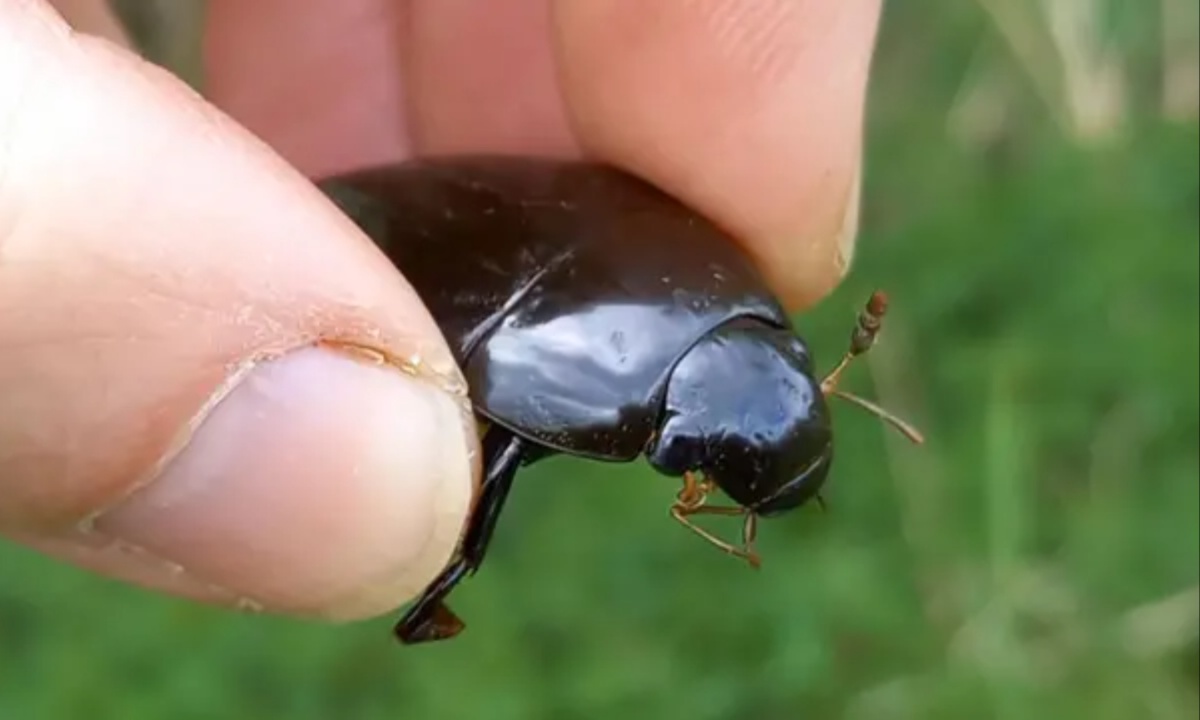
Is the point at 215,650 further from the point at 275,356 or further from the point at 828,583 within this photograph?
the point at 275,356

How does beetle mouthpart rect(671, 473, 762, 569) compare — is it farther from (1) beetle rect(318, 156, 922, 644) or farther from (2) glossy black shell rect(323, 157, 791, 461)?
(2) glossy black shell rect(323, 157, 791, 461)

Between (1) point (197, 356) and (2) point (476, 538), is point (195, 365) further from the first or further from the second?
(2) point (476, 538)

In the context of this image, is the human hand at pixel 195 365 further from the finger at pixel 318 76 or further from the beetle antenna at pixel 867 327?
the finger at pixel 318 76

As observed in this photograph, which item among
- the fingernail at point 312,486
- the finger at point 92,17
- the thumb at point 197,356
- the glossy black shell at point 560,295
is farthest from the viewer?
the finger at point 92,17

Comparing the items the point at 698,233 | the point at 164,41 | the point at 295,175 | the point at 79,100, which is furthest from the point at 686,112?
the point at 164,41

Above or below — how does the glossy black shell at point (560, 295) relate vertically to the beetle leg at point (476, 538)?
Result: above

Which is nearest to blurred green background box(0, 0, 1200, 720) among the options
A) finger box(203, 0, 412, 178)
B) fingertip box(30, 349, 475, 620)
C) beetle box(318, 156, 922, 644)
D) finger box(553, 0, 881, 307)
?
finger box(203, 0, 412, 178)

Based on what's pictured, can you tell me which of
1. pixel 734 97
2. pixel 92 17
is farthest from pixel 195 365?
pixel 92 17

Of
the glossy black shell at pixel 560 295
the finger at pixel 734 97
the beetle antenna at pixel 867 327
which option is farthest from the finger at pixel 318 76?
the beetle antenna at pixel 867 327
